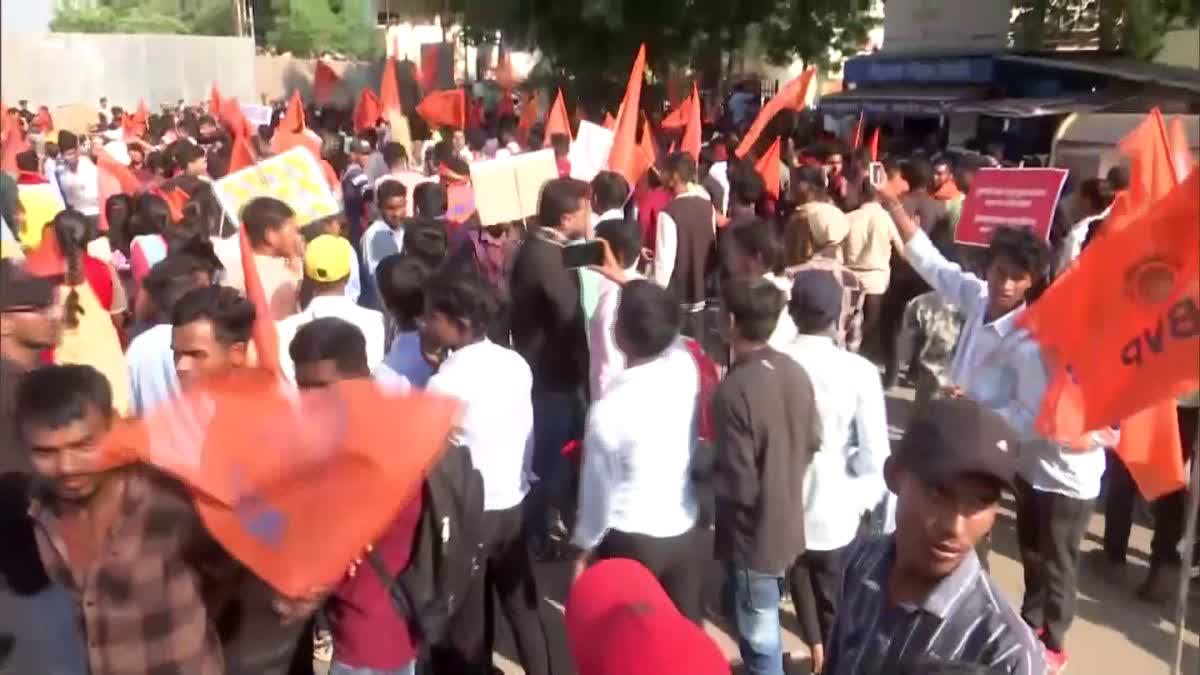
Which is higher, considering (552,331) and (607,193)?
(607,193)

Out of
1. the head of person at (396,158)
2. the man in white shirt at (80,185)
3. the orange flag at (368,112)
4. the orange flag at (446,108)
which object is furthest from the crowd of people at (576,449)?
the orange flag at (368,112)

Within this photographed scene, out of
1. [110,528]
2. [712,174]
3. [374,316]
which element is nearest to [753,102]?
[712,174]

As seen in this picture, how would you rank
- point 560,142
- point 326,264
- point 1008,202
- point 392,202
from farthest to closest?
point 560,142 → point 392,202 → point 1008,202 → point 326,264

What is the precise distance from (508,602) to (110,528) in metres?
1.61

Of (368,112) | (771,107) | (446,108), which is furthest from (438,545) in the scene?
(368,112)

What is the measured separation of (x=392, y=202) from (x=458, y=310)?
2847mm

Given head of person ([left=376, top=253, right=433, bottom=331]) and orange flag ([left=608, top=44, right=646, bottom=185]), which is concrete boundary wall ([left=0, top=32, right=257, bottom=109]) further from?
head of person ([left=376, top=253, right=433, bottom=331])

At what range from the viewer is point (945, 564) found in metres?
2.02

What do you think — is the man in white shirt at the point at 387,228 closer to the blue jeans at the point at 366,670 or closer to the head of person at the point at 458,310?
the head of person at the point at 458,310

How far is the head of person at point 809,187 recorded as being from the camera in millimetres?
6508

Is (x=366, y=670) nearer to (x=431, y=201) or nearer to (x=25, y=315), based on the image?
(x=25, y=315)

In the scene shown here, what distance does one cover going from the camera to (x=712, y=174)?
8.95m

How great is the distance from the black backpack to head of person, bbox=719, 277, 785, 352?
969mm

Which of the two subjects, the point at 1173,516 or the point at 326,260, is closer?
the point at 326,260
